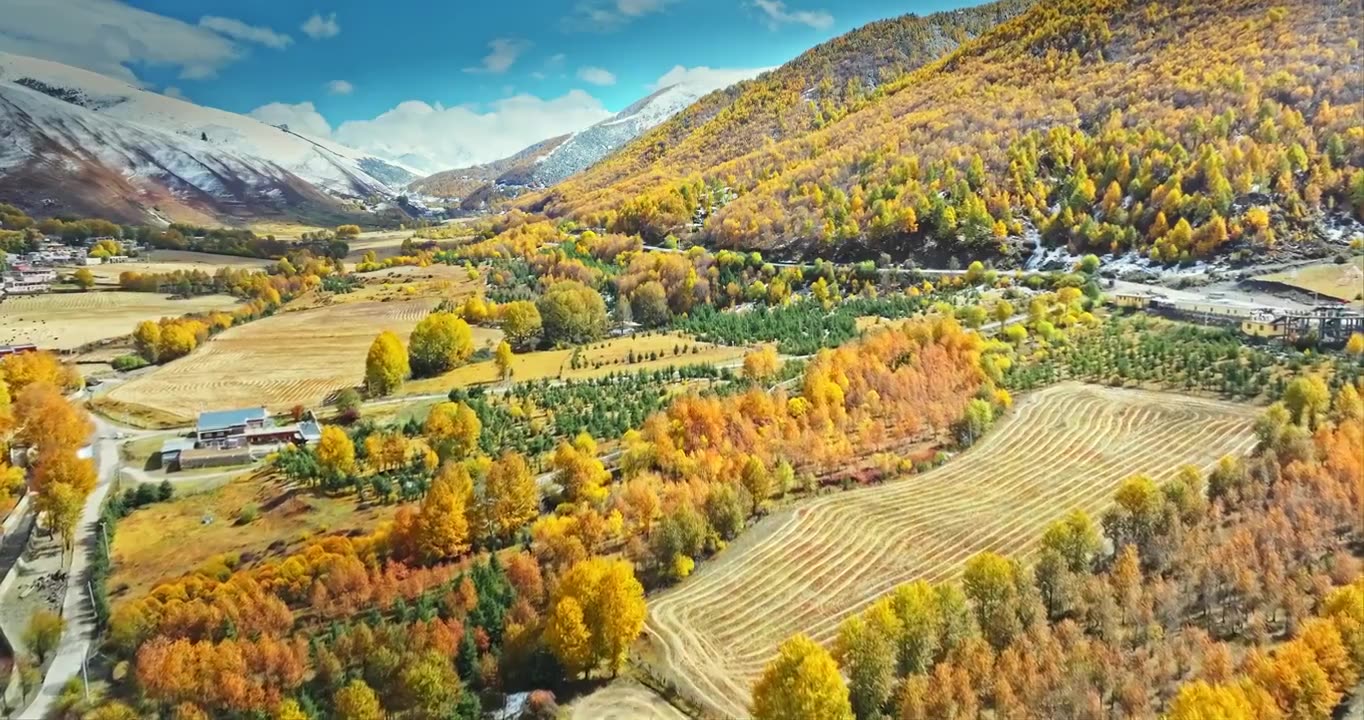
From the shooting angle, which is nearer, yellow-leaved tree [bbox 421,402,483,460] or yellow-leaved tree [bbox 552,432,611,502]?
yellow-leaved tree [bbox 552,432,611,502]

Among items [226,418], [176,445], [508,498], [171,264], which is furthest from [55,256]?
[508,498]

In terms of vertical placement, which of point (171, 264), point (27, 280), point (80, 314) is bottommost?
point (80, 314)

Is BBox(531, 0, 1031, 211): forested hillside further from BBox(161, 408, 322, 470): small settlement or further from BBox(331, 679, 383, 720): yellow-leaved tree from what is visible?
BBox(331, 679, 383, 720): yellow-leaved tree

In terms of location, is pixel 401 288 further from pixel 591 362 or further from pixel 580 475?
pixel 580 475

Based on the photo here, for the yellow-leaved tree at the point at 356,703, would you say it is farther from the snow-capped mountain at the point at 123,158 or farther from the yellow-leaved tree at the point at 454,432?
the snow-capped mountain at the point at 123,158

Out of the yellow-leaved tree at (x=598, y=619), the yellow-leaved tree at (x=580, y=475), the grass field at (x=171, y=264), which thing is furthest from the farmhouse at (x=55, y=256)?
the yellow-leaved tree at (x=598, y=619)

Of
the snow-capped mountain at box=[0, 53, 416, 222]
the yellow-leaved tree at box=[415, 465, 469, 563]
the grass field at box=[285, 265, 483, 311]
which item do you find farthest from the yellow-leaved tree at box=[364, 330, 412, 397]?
the snow-capped mountain at box=[0, 53, 416, 222]
